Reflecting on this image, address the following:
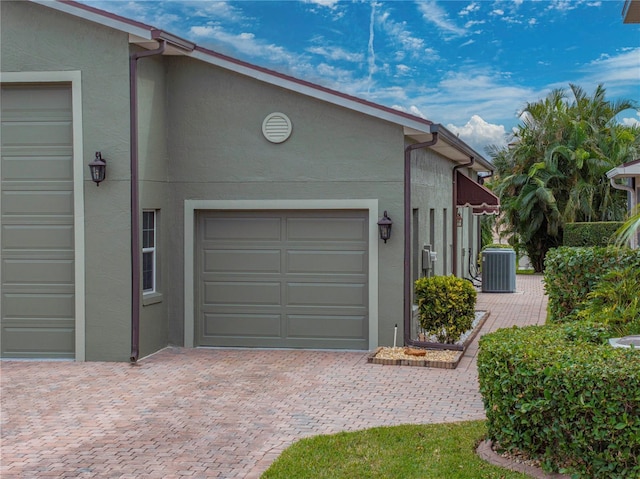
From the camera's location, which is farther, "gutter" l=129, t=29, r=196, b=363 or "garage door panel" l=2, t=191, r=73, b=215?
"garage door panel" l=2, t=191, r=73, b=215

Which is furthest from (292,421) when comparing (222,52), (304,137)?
(222,52)

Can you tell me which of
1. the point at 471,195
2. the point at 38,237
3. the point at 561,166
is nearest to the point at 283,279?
the point at 38,237

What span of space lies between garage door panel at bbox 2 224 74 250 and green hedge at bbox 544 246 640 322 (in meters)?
Result: 7.27

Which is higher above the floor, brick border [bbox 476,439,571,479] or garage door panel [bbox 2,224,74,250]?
garage door panel [bbox 2,224,74,250]

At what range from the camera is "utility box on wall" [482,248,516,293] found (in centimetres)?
2333

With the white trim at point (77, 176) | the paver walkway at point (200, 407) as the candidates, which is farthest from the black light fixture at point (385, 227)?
the white trim at point (77, 176)

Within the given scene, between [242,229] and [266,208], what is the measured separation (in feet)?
2.01

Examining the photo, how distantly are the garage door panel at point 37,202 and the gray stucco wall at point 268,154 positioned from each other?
1766 mm

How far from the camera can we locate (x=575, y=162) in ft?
98.8

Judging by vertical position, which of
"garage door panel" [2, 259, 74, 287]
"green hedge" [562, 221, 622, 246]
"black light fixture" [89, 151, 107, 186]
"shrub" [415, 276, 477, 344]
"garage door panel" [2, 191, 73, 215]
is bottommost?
"shrub" [415, 276, 477, 344]

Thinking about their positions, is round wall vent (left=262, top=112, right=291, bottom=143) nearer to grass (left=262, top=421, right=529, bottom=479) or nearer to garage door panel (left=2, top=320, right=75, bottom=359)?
garage door panel (left=2, top=320, right=75, bottom=359)

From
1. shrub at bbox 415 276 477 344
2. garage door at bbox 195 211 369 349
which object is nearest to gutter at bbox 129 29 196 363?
garage door at bbox 195 211 369 349

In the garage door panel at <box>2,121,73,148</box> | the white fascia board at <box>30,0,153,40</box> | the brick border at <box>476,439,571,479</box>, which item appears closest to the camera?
the brick border at <box>476,439,571,479</box>

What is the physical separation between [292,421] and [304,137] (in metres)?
5.68
